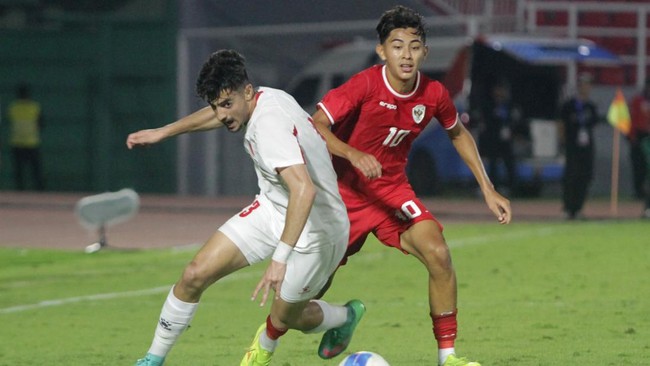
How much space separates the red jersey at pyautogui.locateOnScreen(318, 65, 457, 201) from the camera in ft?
29.4

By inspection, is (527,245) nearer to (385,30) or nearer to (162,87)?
(385,30)

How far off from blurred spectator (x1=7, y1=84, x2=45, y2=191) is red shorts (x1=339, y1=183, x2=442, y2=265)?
844 inches

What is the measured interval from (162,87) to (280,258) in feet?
78.7

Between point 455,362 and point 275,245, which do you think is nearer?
point 275,245

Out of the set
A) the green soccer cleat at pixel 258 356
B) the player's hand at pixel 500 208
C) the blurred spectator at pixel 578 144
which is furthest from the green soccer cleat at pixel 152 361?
the blurred spectator at pixel 578 144

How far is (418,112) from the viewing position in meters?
8.97

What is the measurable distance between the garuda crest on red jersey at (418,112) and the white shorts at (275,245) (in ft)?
3.52

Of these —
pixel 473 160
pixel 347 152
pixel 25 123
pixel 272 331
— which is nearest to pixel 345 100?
pixel 347 152

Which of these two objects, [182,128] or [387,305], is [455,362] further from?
[387,305]

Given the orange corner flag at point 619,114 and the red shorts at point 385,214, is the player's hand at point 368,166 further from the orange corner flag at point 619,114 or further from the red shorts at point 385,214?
the orange corner flag at point 619,114

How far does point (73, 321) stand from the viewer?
1185cm

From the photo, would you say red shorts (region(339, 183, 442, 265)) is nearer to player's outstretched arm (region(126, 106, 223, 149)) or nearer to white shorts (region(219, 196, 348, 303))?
white shorts (region(219, 196, 348, 303))

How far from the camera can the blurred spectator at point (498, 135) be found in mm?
26922

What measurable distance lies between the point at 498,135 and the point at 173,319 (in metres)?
19.3
